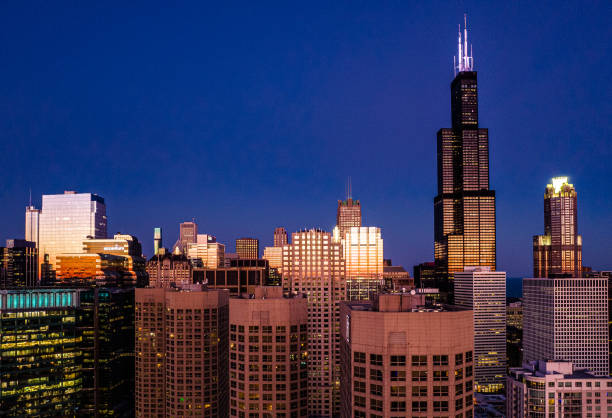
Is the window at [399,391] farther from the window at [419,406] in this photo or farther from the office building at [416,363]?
the window at [419,406]

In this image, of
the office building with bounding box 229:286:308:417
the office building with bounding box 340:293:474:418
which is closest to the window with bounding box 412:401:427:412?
the office building with bounding box 340:293:474:418

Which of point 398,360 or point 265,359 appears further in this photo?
point 265,359

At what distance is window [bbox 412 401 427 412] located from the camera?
8738cm

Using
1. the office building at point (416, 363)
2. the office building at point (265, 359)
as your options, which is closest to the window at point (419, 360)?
the office building at point (416, 363)

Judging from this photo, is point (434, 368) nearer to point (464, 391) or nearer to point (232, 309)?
point (464, 391)

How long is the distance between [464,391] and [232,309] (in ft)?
241

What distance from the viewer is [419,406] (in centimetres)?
8744

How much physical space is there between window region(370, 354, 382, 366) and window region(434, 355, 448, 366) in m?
9.47

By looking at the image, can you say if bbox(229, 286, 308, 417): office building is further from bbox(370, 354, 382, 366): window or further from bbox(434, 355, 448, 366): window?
bbox(434, 355, 448, 366): window

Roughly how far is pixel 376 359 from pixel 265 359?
58.7 meters

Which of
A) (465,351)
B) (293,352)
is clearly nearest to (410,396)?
(465,351)

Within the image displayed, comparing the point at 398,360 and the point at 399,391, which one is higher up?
the point at 398,360

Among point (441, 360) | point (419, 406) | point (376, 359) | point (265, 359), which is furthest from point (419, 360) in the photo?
point (265, 359)

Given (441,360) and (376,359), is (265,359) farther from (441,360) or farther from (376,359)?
(441,360)
